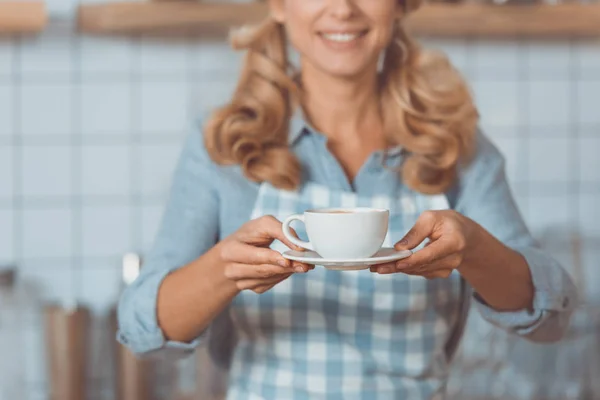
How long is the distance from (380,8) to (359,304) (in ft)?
1.23

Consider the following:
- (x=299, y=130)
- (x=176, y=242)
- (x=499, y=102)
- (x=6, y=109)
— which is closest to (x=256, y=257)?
(x=176, y=242)

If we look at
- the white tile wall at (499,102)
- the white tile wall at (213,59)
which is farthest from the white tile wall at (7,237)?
the white tile wall at (499,102)

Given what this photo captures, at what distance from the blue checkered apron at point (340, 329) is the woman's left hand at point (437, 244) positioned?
22 cm

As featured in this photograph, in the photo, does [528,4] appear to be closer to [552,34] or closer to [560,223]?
[552,34]

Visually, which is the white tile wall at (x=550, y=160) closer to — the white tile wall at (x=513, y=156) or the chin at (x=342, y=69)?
the white tile wall at (x=513, y=156)

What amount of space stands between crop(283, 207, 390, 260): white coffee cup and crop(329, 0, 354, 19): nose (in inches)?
13.2

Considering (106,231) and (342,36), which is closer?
(342,36)

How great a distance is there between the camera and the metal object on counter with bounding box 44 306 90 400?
197 cm

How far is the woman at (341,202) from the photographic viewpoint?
1179mm

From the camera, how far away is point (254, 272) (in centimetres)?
98

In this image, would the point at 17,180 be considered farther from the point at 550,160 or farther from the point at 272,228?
the point at 272,228

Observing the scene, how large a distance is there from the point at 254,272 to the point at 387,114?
0.41m

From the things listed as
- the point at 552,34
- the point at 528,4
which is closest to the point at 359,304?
the point at 528,4

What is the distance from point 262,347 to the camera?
1.24m
